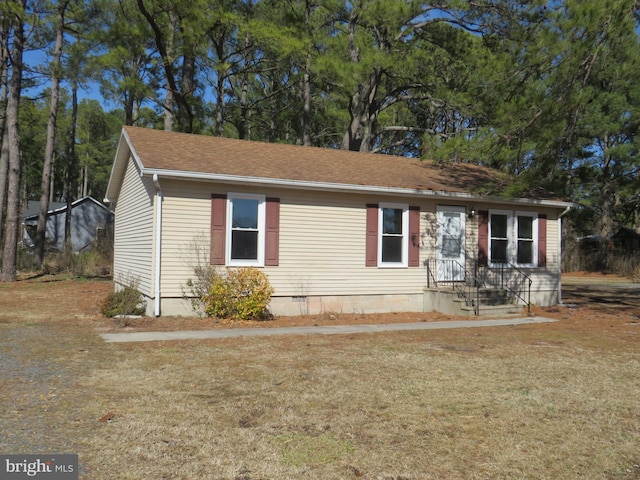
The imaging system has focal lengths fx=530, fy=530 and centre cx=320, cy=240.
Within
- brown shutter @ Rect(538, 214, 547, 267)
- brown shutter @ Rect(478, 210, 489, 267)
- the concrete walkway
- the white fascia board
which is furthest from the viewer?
brown shutter @ Rect(538, 214, 547, 267)

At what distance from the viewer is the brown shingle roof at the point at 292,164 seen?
11664 mm

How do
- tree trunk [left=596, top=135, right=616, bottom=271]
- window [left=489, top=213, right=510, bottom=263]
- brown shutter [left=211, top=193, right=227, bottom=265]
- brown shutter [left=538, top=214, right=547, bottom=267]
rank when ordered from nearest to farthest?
brown shutter [left=211, top=193, right=227, bottom=265] → window [left=489, top=213, right=510, bottom=263] → brown shutter [left=538, top=214, right=547, bottom=267] → tree trunk [left=596, top=135, right=616, bottom=271]

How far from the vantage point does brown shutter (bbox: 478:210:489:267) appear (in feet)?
47.0

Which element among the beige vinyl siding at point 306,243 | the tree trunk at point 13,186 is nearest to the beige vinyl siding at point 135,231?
the beige vinyl siding at point 306,243

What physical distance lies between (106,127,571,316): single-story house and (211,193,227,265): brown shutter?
0.07 feet

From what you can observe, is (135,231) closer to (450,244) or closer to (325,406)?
(450,244)

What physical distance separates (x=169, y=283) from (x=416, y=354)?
5.62 m

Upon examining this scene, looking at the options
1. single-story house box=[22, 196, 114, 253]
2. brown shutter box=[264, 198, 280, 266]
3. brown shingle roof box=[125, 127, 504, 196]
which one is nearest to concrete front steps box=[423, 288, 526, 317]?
brown shingle roof box=[125, 127, 504, 196]

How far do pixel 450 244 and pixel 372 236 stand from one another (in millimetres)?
2396

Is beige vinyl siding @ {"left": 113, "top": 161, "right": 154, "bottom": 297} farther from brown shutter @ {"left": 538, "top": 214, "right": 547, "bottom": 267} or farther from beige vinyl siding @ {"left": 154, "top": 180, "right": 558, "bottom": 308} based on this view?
brown shutter @ {"left": 538, "top": 214, "right": 547, "bottom": 267}

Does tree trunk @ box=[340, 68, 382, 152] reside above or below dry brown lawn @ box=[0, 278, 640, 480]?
above

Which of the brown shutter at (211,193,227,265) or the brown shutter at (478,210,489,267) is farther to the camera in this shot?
the brown shutter at (478,210,489,267)

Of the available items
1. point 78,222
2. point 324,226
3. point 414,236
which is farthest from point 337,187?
point 78,222

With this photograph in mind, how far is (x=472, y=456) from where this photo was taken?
4059 mm
